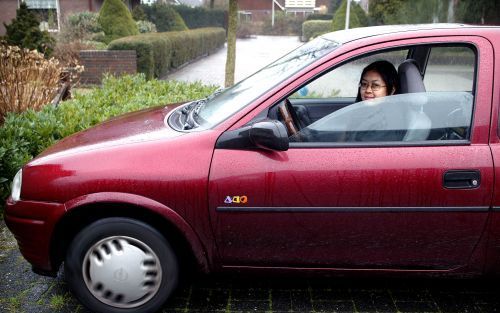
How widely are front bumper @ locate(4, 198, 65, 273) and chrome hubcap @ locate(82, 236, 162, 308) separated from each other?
253 millimetres

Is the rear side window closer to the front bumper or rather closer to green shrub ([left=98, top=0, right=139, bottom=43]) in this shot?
the front bumper

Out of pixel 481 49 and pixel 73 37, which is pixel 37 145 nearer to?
pixel 481 49

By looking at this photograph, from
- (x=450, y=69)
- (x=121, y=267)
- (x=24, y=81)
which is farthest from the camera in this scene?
(x=24, y=81)

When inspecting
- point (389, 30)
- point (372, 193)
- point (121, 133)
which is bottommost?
→ point (372, 193)

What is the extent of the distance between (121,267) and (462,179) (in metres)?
1.95

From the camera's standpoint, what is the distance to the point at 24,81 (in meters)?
6.94

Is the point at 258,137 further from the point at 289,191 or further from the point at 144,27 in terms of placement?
the point at 144,27

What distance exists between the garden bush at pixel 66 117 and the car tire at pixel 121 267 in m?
1.97

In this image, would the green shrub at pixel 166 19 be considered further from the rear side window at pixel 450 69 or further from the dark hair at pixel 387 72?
the dark hair at pixel 387 72

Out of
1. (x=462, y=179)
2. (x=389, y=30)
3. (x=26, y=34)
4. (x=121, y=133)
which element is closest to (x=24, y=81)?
(x=121, y=133)

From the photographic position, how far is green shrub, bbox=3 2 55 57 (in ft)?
41.4

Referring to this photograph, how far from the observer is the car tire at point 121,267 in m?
2.74

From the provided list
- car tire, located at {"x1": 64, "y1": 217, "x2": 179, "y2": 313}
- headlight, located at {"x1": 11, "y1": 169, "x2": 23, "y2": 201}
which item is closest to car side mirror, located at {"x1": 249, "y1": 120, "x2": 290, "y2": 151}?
car tire, located at {"x1": 64, "y1": 217, "x2": 179, "y2": 313}

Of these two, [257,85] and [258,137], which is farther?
[257,85]
